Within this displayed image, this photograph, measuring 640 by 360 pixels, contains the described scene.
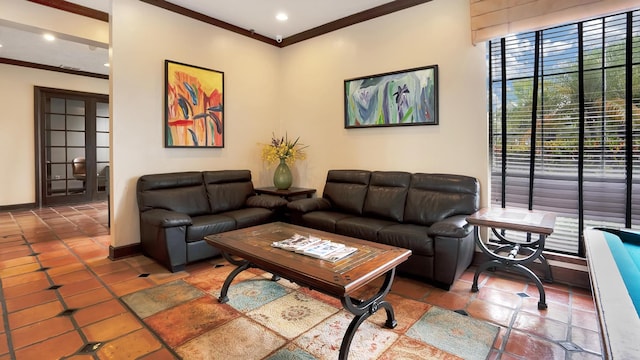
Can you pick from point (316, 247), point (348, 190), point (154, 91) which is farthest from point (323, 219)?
point (154, 91)

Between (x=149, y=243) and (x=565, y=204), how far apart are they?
404 centimetres

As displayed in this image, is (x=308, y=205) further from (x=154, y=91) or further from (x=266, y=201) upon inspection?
(x=154, y=91)

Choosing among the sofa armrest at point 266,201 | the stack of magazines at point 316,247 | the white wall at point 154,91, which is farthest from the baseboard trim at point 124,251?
the stack of magazines at point 316,247

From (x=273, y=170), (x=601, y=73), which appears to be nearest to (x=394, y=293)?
(x=601, y=73)

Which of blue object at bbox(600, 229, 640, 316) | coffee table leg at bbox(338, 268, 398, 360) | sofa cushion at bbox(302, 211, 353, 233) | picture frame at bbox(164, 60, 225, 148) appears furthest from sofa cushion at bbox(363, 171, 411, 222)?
picture frame at bbox(164, 60, 225, 148)

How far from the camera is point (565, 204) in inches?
115

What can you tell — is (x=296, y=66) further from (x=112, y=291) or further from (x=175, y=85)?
(x=112, y=291)

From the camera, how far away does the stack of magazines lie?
2.02 m

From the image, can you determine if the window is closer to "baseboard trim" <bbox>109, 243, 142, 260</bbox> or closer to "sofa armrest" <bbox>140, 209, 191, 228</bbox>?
"sofa armrest" <bbox>140, 209, 191, 228</bbox>

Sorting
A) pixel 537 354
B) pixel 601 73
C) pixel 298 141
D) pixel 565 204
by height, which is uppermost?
pixel 601 73

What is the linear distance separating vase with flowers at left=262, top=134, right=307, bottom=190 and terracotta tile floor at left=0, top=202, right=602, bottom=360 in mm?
1582

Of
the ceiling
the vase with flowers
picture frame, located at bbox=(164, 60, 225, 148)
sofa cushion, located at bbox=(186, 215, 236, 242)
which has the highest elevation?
the ceiling

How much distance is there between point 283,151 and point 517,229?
3018mm

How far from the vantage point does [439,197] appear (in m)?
3.29
